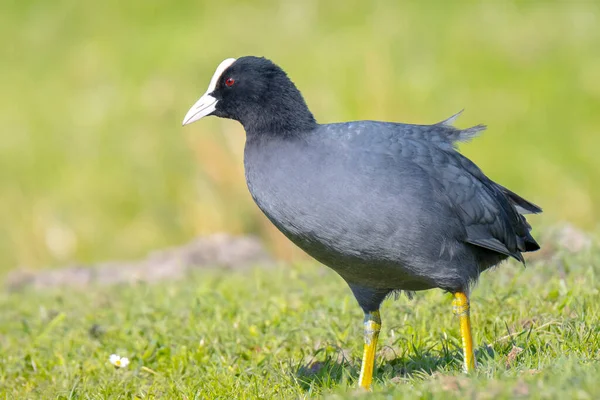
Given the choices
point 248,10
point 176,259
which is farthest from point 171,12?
point 176,259

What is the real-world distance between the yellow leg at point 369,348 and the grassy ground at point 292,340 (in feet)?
0.21

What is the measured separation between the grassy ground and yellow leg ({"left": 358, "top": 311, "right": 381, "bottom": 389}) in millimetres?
65

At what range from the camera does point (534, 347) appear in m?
4.10

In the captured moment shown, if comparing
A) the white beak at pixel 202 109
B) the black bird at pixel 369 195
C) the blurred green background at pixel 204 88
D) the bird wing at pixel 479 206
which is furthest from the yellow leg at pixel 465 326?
the blurred green background at pixel 204 88

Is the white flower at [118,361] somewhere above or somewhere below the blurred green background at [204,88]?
below

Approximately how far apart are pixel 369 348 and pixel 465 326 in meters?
0.44

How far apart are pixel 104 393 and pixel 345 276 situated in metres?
1.28

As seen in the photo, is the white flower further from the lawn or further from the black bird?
the black bird

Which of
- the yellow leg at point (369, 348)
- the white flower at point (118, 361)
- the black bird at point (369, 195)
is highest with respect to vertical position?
the black bird at point (369, 195)

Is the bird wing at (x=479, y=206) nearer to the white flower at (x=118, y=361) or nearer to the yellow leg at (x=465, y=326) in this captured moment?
the yellow leg at (x=465, y=326)

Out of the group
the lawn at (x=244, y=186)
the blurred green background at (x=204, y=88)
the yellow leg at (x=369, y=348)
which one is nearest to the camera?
the yellow leg at (x=369, y=348)

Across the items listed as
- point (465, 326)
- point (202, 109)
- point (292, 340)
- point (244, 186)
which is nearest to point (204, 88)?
point (244, 186)

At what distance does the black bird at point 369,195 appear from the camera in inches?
146

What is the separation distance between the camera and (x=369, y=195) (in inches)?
146
